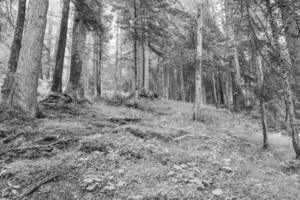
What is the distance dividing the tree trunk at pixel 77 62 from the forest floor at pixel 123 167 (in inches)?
127

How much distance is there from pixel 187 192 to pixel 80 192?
1698 millimetres

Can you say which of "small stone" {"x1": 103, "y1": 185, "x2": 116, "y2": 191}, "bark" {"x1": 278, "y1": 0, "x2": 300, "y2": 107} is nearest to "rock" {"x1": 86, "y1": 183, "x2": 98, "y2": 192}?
"small stone" {"x1": 103, "y1": 185, "x2": 116, "y2": 191}

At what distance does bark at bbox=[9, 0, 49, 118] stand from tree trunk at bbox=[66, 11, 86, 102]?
3.40 meters

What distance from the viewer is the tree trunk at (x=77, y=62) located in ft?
29.5

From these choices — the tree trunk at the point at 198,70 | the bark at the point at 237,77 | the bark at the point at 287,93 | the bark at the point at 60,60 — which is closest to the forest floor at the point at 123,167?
the bark at the point at 287,93

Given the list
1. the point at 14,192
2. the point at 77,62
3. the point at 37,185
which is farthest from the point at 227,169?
the point at 77,62

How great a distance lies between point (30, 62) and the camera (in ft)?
17.7

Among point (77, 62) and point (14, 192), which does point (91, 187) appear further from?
point (77, 62)

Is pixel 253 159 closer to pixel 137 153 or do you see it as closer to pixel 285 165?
pixel 285 165

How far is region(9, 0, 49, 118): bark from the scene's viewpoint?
5.28m

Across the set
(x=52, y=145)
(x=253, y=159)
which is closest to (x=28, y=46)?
(x=52, y=145)

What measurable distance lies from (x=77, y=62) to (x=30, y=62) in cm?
379

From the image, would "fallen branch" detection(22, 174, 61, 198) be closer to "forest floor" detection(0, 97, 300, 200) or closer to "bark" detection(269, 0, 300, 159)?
"forest floor" detection(0, 97, 300, 200)

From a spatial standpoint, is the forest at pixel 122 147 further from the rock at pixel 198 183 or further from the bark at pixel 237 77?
the bark at pixel 237 77
